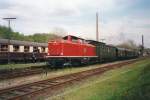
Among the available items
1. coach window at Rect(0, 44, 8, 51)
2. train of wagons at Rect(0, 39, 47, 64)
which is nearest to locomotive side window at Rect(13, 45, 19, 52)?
train of wagons at Rect(0, 39, 47, 64)

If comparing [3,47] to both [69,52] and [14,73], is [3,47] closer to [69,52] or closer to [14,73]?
[69,52]

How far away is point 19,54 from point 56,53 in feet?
33.9

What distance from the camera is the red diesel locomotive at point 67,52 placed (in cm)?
2817

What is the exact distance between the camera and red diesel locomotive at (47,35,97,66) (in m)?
28.2

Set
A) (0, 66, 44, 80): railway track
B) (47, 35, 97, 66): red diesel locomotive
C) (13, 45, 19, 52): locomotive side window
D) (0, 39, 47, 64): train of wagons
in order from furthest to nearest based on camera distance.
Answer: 1. (13, 45, 19, 52): locomotive side window
2. (0, 39, 47, 64): train of wagons
3. (47, 35, 97, 66): red diesel locomotive
4. (0, 66, 44, 80): railway track

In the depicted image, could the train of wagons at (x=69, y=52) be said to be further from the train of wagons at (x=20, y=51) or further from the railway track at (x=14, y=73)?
the train of wagons at (x=20, y=51)

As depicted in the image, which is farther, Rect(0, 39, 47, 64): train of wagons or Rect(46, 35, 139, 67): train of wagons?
Rect(0, 39, 47, 64): train of wagons

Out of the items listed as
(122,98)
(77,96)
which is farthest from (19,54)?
(122,98)

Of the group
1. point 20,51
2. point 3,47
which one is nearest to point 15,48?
point 20,51

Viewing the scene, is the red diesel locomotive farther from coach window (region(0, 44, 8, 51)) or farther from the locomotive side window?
the locomotive side window

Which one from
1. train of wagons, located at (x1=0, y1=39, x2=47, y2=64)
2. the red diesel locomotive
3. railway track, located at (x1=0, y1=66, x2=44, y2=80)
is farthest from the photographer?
train of wagons, located at (x1=0, y1=39, x2=47, y2=64)

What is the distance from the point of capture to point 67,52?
29141 millimetres

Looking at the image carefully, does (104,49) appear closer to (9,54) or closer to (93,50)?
(93,50)

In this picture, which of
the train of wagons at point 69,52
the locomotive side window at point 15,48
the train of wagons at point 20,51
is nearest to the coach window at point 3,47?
the train of wagons at point 20,51
